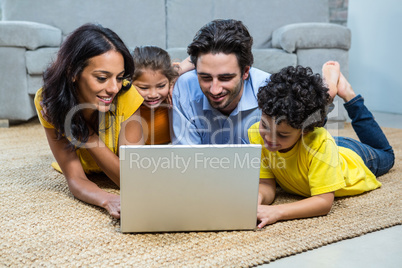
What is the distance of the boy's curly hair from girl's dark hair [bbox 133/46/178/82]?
0.48m

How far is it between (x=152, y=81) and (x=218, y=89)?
289 mm

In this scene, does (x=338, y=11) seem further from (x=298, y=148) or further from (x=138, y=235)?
(x=138, y=235)

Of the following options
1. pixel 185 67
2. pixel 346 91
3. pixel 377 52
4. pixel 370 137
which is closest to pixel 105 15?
pixel 185 67

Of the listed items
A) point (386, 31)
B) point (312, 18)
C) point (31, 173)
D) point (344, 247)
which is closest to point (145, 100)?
point (31, 173)

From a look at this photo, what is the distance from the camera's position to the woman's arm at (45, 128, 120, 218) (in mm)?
1219

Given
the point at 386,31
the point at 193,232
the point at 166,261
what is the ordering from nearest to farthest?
the point at 166,261 < the point at 193,232 < the point at 386,31

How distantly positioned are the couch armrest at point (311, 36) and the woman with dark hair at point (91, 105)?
4.56 ft

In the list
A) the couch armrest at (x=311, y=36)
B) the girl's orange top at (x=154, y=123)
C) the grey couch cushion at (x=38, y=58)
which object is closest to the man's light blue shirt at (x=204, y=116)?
the girl's orange top at (x=154, y=123)

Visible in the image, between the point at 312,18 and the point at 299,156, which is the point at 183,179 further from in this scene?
the point at 312,18

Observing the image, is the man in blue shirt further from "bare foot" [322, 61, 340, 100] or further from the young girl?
"bare foot" [322, 61, 340, 100]

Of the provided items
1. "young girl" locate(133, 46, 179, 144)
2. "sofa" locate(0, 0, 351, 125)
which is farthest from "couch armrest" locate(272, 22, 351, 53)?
"young girl" locate(133, 46, 179, 144)

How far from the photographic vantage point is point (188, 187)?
3.14ft

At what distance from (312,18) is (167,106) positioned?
1.79 meters

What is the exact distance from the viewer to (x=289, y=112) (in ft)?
3.56
